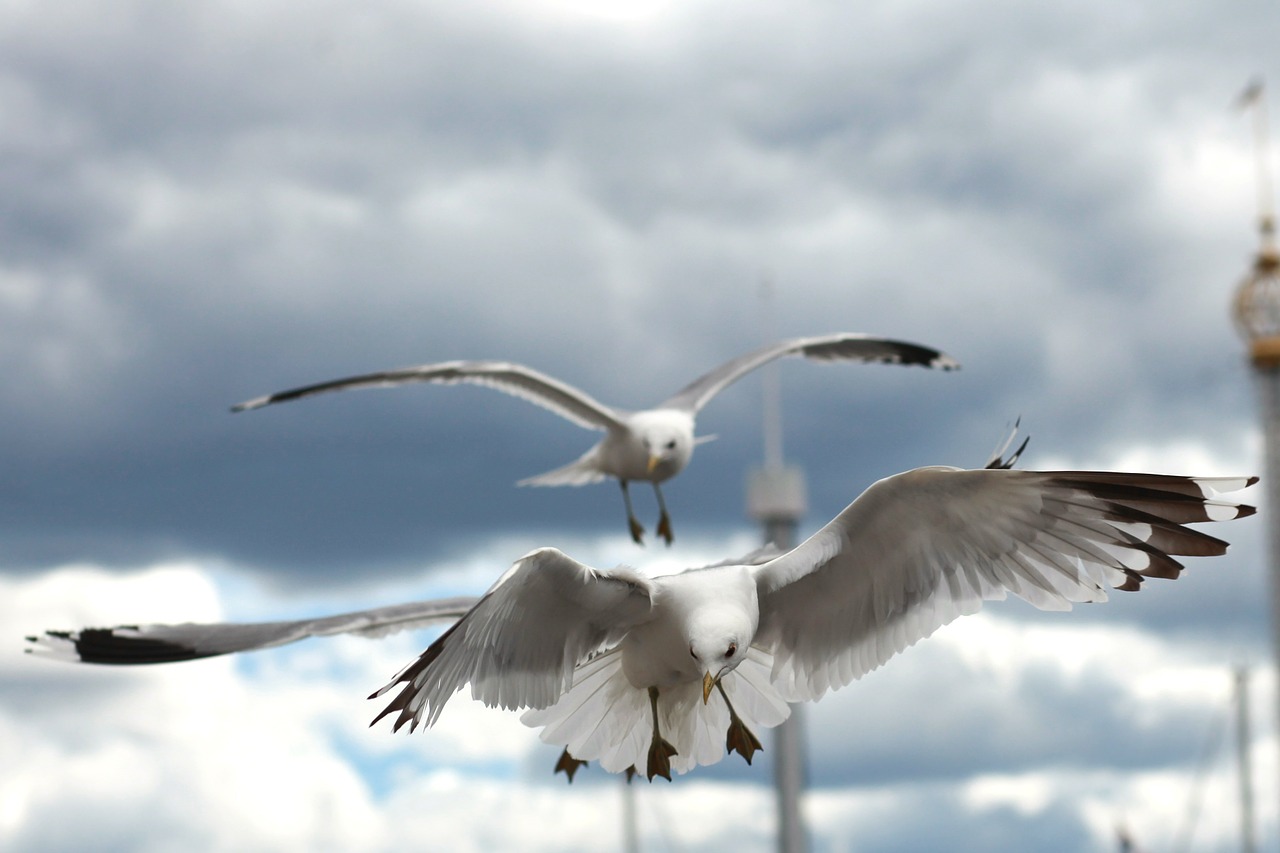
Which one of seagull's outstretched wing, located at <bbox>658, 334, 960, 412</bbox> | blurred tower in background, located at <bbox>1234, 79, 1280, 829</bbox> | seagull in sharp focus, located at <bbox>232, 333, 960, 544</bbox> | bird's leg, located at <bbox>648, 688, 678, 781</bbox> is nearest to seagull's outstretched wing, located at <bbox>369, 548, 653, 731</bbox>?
bird's leg, located at <bbox>648, 688, 678, 781</bbox>

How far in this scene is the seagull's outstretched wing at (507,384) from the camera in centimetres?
1573

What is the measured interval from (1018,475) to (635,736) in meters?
3.20

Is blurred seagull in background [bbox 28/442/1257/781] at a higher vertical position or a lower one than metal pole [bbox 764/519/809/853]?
higher

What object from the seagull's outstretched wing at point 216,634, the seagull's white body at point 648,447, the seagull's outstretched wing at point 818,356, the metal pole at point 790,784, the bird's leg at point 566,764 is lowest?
the metal pole at point 790,784

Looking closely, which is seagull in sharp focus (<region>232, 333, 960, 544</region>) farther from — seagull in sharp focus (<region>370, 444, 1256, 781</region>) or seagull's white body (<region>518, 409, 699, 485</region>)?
seagull in sharp focus (<region>370, 444, 1256, 781</region>)

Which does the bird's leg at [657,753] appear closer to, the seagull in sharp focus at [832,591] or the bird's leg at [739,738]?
the seagull in sharp focus at [832,591]

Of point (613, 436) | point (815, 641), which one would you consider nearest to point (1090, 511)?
point (815, 641)

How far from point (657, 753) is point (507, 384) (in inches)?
277

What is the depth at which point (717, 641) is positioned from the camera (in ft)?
30.4

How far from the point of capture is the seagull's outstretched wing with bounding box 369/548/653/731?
8.80 m

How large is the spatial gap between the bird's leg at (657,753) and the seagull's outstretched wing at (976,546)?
960 mm

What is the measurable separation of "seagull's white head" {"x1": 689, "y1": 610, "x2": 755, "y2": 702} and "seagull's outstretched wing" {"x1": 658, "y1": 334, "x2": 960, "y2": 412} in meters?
8.32

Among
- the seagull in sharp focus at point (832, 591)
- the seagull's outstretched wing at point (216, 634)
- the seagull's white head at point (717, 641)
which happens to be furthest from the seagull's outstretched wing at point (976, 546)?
the seagull's outstretched wing at point (216, 634)

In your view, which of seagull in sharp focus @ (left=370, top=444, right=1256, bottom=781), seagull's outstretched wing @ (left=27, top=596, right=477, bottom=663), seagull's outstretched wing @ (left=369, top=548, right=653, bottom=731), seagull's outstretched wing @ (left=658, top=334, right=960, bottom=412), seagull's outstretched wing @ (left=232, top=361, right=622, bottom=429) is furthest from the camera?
seagull's outstretched wing @ (left=658, top=334, right=960, bottom=412)
